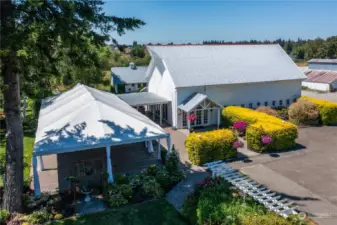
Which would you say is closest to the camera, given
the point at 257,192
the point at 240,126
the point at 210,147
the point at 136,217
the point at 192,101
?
the point at 257,192

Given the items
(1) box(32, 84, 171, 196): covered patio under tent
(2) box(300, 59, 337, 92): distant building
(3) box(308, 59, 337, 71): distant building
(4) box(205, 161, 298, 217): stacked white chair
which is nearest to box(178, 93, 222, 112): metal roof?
(1) box(32, 84, 171, 196): covered patio under tent

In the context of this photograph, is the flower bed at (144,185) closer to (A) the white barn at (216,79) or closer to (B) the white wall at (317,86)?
(A) the white barn at (216,79)

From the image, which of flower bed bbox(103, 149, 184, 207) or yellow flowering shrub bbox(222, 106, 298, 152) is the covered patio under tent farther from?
yellow flowering shrub bbox(222, 106, 298, 152)

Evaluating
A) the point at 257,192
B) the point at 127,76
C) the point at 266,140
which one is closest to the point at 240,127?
the point at 266,140

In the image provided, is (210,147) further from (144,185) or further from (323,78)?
(323,78)

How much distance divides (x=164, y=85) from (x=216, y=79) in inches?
195

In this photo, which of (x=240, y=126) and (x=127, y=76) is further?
(x=127, y=76)

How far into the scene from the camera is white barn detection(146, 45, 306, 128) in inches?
960

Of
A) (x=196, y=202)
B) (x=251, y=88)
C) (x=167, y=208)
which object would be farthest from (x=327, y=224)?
(x=251, y=88)

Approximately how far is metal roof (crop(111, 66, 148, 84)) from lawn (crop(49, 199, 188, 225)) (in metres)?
37.6

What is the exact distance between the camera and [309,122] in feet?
80.5

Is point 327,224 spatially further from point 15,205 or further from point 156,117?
point 156,117

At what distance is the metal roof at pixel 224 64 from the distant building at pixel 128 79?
21.4m

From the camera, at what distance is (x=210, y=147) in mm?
16422
